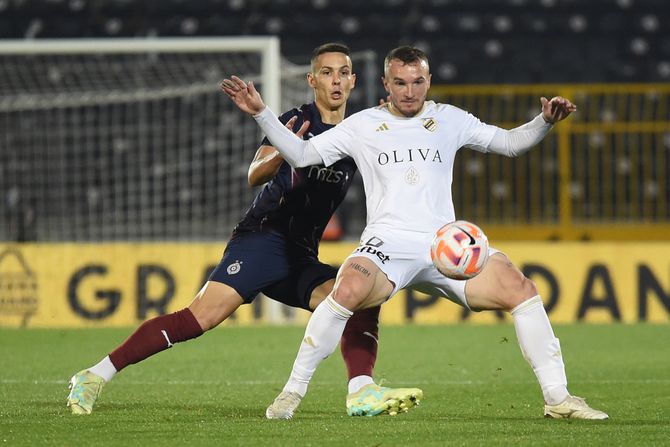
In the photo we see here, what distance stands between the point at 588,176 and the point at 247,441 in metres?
10.1

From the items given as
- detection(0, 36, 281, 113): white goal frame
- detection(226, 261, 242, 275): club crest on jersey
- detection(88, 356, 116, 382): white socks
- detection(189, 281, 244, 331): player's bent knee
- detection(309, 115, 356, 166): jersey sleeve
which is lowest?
detection(88, 356, 116, 382): white socks

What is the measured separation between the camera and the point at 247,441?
4781mm

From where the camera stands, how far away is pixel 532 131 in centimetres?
570

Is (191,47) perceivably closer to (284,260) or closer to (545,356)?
(284,260)

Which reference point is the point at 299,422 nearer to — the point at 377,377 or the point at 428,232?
the point at 428,232

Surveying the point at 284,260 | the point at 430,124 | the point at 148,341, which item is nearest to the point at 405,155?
the point at 430,124

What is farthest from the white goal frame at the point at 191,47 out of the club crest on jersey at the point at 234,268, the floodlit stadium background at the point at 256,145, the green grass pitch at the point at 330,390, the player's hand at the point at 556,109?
the player's hand at the point at 556,109

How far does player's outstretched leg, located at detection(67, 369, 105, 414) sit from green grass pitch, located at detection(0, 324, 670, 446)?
86 mm

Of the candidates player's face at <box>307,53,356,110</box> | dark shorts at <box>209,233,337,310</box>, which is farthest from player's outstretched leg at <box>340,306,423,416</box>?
player's face at <box>307,53,356,110</box>

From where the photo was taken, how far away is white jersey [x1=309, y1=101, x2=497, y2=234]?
219 inches

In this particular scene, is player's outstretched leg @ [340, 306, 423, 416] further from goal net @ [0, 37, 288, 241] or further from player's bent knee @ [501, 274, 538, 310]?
goal net @ [0, 37, 288, 241]

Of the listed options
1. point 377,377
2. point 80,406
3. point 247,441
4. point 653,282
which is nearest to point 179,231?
A: point 653,282

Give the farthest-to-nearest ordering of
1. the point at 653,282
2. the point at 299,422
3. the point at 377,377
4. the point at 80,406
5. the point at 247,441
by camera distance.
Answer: the point at 653,282 < the point at 377,377 < the point at 80,406 < the point at 299,422 < the point at 247,441

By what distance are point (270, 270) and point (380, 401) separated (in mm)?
941
